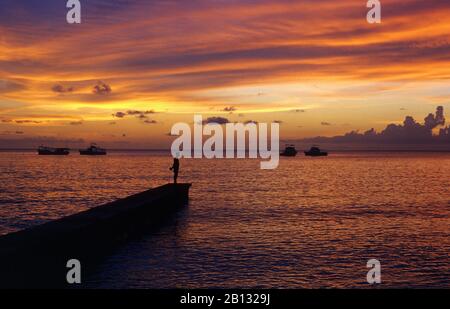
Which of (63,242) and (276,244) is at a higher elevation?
(63,242)

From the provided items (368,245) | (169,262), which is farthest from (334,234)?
(169,262)

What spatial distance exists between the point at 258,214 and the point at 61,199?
694 inches

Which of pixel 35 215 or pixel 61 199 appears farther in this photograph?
pixel 61 199

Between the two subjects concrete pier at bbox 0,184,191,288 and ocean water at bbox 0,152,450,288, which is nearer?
concrete pier at bbox 0,184,191,288

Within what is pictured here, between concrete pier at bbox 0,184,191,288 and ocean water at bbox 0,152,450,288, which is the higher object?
concrete pier at bbox 0,184,191,288

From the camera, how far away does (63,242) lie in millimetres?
14766

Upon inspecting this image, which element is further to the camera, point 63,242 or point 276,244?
point 276,244

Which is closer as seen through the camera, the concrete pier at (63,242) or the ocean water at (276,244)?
the concrete pier at (63,242)

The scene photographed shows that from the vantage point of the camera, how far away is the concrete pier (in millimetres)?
12211

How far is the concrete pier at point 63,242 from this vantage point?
40.1 ft

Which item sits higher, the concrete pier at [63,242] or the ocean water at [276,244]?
the concrete pier at [63,242]

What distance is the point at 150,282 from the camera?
14.4 metres
